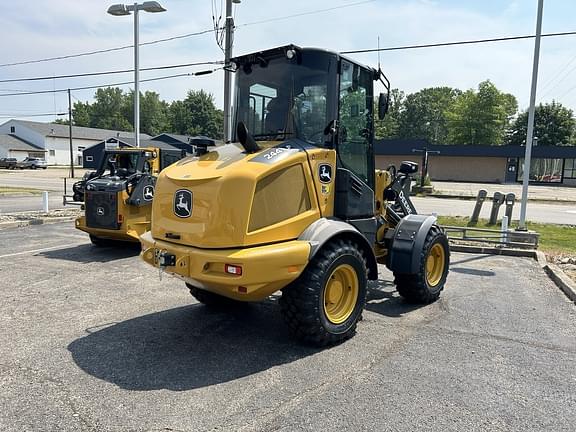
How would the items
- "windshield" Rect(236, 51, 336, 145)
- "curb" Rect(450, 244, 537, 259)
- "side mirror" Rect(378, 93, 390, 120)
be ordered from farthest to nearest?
1. "curb" Rect(450, 244, 537, 259)
2. "side mirror" Rect(378, 93, 390, 120)
3. "windshield" Rect(236, 51, 336, 145)

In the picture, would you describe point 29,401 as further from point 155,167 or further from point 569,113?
point 569,113

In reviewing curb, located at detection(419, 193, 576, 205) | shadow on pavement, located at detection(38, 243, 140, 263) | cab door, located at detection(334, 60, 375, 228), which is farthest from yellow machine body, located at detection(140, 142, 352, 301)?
curb, located at detection(419, 193, 576, 205)

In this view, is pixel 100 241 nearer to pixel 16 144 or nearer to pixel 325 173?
pixel 325 173

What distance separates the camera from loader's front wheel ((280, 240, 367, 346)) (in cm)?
433

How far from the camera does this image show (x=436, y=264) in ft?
21.6

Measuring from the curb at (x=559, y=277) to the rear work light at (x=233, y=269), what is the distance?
17.0 feet

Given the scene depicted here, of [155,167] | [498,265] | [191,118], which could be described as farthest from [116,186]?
[191,118]

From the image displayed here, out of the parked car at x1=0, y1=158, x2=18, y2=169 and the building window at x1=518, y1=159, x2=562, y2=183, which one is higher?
the building window at x1=518, y1=159, x2=562, y2=183

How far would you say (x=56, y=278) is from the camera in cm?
729

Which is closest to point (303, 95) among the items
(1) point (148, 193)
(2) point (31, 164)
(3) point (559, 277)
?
(1) point (148, 193)

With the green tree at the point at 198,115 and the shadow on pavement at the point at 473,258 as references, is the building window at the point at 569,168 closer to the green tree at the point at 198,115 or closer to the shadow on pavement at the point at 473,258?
the shadow on pavement at the point at 473,258

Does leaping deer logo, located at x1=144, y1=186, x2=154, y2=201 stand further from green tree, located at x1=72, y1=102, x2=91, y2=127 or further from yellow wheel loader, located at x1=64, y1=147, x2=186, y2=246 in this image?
green tree, located at x1=72, y1=102, x2=91, y2=127

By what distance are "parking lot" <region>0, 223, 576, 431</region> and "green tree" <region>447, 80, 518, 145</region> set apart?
220 ft

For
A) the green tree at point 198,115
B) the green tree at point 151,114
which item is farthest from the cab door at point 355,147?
the green tree at point 151,114
